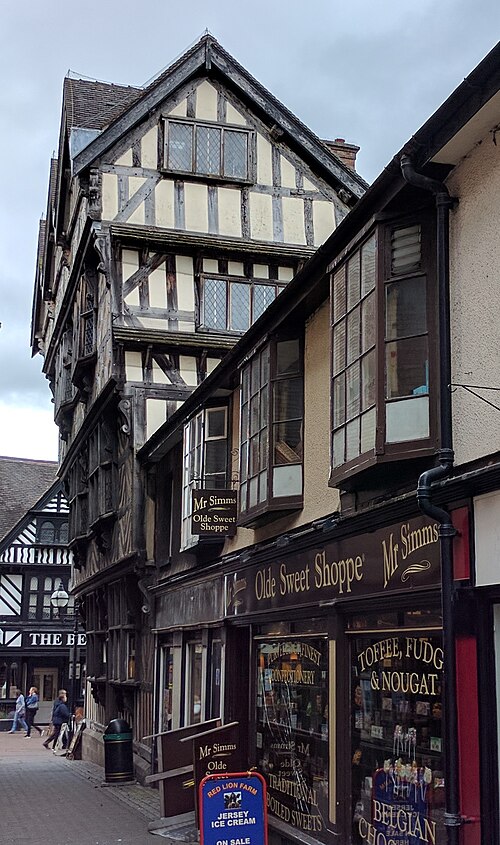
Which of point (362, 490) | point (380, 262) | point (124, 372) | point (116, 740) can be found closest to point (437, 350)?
point (380, 262)

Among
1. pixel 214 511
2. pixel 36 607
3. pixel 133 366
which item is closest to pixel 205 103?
pixel 133 366

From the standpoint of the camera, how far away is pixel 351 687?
912 cm

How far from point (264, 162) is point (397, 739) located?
1419cm

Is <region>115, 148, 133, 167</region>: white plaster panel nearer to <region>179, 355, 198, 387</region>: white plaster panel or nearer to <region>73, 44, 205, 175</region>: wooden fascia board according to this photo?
<region>73, 44, 205, 175</region>: wooden fascia board

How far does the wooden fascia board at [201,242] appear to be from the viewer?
19.0 metres

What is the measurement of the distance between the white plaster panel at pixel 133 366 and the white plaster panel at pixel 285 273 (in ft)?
10.2

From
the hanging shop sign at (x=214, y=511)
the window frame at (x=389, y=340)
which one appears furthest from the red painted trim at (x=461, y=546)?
the hanging shop sign at (x=214, y=511)

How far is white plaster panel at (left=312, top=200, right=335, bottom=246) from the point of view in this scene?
20.1 meters

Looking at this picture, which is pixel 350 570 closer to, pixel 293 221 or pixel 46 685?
pixel 293 221

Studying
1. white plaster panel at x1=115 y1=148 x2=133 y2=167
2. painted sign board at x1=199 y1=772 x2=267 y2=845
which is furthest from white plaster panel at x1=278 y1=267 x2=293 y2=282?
painted sign board at x1=199 y1=772 x2=267 y2=845

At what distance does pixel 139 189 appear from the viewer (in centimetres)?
1961

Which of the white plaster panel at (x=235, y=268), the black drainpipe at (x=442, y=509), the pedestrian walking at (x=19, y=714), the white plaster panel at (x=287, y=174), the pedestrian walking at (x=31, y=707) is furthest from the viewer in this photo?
the pedestrian walking at (x=19, y=714)

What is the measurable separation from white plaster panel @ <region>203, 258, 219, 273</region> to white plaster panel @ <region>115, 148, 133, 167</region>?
7.54 feet

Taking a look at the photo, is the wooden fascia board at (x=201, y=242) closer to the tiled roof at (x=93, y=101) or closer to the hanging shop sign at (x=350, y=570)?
the tiled roof at (x=93, y=101)
